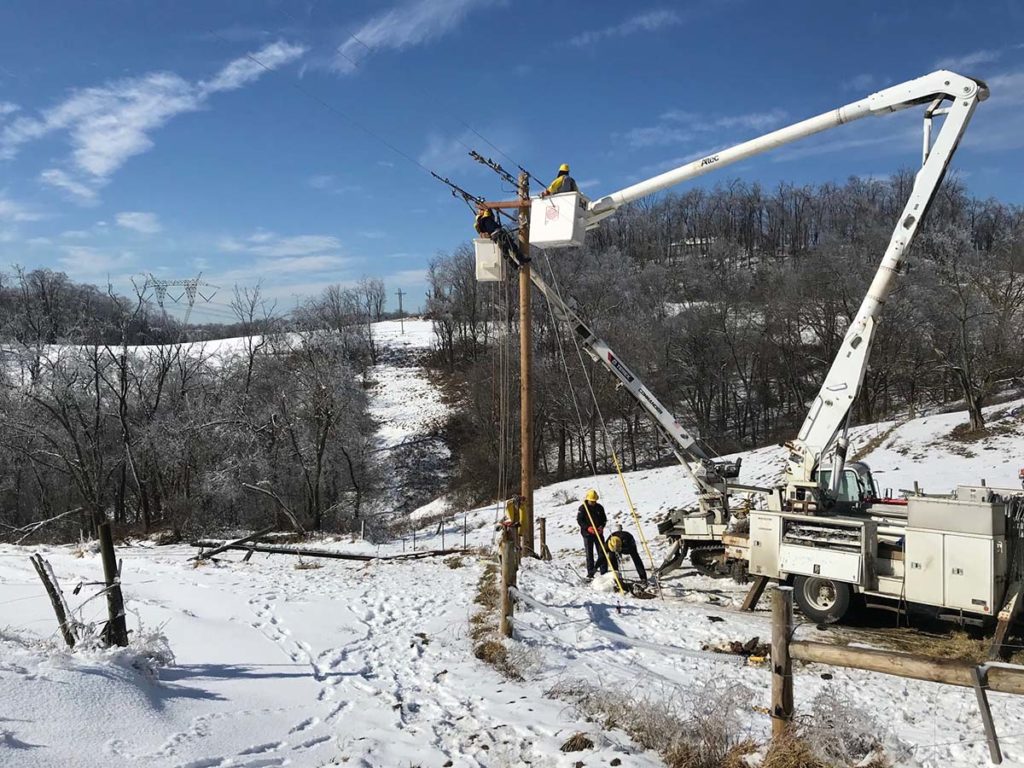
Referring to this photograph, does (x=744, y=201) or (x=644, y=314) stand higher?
(x=744, y=201)

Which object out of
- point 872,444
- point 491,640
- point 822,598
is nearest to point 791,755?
point 491,640

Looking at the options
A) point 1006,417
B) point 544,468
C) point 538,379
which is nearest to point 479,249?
point 1006,417

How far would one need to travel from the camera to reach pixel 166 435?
36156 millimetres

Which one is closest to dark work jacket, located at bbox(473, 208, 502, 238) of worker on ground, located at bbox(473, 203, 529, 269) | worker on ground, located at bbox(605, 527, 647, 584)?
worker on ground, located at bbox(473, 203, 529, 269)

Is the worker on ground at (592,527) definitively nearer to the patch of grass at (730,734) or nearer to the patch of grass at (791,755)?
the patch of grass at (730,734)

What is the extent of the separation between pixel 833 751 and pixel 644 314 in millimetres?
51606

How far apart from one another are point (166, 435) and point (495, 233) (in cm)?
2797

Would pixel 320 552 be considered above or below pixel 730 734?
below

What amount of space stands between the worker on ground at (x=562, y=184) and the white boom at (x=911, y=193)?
199 centimetres

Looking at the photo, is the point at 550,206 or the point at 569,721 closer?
the point at 569,721

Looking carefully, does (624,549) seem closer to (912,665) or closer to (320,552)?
(320,552)

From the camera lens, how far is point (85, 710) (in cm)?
525

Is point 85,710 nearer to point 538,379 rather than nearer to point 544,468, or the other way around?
point 538,379

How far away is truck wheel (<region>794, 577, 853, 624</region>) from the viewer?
1054cm
